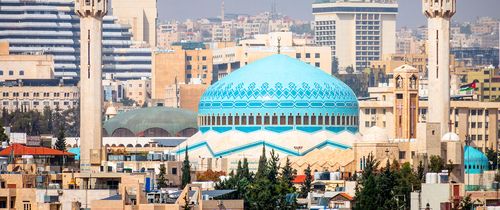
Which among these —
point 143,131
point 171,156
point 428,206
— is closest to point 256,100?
point 171,156

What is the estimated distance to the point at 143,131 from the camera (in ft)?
442

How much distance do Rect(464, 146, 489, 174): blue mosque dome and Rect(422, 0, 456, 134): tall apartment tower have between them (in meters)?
1.41

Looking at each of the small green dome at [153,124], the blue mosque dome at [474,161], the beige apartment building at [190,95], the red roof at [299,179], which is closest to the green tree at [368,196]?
the red roof at [299,179]

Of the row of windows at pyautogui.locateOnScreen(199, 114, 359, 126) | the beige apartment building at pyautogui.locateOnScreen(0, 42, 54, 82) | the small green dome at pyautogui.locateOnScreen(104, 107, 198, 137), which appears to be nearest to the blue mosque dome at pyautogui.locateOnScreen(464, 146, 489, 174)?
the row of windows at pyautogui.locateOnScreen(199, 114, 359, 126)

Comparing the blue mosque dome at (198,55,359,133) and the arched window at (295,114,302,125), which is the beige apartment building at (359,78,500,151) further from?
the arched window at (295,114,302,125)

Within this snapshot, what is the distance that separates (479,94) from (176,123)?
48408 millimetres

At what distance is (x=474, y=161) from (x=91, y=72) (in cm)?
1444

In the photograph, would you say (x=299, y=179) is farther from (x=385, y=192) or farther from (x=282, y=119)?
(x=385, y=192)

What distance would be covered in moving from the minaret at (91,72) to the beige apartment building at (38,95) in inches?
2771

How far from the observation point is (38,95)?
575 feet

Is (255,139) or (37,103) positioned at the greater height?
(37,103)

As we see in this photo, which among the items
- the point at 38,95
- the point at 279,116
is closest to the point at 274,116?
the point at 279,116

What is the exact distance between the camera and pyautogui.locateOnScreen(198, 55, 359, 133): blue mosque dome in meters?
112

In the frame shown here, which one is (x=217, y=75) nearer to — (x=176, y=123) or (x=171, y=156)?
(x=176, y=123)
